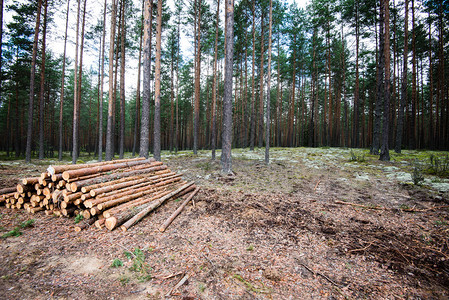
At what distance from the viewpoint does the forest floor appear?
8.00ft

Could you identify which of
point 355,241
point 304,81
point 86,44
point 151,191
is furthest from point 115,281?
point 304,81

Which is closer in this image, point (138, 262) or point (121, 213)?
point (138, 262)

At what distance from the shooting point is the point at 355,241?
12.1 ft

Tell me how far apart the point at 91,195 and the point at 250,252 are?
3917 mm

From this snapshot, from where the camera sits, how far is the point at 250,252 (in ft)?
10.8

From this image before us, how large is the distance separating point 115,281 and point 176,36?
22708 millimetres

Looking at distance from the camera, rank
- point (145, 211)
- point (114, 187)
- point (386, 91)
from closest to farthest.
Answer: point (145, 211), point (114, 187), point (386, 91)

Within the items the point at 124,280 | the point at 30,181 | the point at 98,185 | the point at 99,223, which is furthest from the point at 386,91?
the point at 30,181

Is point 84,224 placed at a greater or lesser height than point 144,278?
greater

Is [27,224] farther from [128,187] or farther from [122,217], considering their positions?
[122,217]

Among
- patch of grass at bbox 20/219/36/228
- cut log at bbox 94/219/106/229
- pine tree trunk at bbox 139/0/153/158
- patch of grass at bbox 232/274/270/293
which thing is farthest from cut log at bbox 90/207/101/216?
pine tree trunk at bbox 139/0/153/158

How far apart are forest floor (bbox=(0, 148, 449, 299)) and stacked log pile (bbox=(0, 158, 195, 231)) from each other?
277 mm

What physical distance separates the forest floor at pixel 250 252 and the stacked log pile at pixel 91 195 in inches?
10.9

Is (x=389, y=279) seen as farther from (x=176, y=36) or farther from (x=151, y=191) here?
(x=176, y=36)
